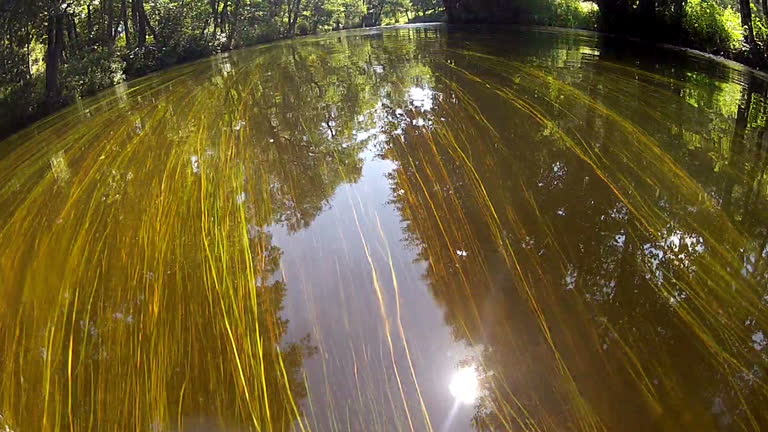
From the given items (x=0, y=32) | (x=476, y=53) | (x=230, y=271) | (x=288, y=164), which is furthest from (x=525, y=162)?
(x=0, y=32)

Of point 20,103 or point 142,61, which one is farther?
point 142,61

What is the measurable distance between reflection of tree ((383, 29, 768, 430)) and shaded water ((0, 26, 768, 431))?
0.04ft

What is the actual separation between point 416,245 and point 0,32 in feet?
25.6

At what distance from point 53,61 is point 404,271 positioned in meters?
7.63

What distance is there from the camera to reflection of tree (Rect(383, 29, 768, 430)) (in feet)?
6.68

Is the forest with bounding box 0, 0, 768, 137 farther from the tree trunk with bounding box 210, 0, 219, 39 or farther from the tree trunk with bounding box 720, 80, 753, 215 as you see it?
the tree trunk with bounding box 720, 80, 753, 215

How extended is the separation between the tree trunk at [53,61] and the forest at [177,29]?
2 cm

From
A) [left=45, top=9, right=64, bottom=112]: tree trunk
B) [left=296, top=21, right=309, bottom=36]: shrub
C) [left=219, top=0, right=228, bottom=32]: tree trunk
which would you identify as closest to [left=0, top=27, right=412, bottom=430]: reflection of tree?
[left=45, top=9, right=64, bottom=112]: tree trunk

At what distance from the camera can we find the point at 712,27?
8.22m

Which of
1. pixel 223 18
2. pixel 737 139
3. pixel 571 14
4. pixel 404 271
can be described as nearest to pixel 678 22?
pixel 571 14

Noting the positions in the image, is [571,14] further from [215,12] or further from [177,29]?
[215,12]

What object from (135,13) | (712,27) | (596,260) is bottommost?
(596,260)

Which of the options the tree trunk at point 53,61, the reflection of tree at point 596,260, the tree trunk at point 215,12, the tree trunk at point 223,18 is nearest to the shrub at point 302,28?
the tree trunk at point 223,18

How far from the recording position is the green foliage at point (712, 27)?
772 cm
